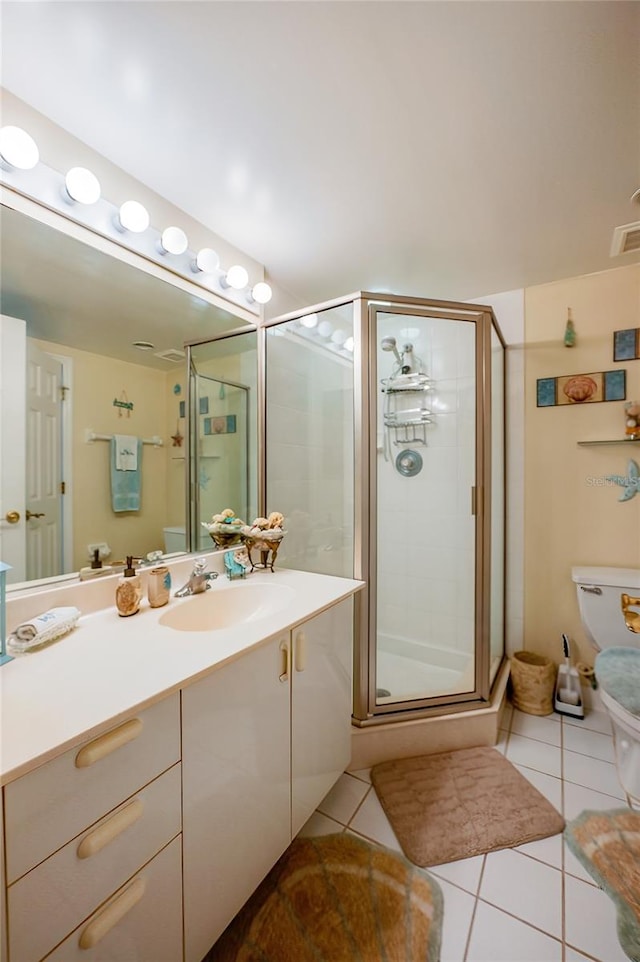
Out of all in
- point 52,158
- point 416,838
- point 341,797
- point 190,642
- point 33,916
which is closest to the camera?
point 33,916

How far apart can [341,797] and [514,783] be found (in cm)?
69

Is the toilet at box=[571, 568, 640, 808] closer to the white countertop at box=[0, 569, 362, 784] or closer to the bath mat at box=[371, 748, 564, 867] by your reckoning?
the bath mat at box=[371, 748, 564, 867]

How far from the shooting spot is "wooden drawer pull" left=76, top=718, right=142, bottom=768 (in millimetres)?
592

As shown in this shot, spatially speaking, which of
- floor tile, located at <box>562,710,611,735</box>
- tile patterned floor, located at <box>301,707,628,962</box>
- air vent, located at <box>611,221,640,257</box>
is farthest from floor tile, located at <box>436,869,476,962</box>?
air vent, located at <box>611,221,640,257</box>

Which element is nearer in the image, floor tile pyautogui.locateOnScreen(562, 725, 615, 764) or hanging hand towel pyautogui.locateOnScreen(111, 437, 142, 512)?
hanging hand towel pyautogui.locateOnScreen(111, 437, 142, 512)

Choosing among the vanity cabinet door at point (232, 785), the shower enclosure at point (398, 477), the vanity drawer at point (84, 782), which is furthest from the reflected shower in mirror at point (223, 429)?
the vanity drawer at point (84, 782)

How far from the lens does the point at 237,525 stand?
1.56m

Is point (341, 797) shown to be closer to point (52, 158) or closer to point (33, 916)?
point (33, 916)

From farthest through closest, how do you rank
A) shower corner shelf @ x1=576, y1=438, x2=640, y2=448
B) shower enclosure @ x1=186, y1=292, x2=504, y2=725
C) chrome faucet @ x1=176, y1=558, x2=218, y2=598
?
shower corner shelf @ x1=576, y1=438, x2=640, y2=448 → shower enclosure @ x1=186, y1=292, x2=504, y2=725 → chrome faucet @ x1=176, y1=558, x2=218, y2=598

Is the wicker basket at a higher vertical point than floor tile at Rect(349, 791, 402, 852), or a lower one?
higher

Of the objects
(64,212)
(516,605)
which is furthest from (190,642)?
(516,605)

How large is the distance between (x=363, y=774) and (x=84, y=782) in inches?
52.2

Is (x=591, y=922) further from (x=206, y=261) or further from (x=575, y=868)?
(x=206, y=261)

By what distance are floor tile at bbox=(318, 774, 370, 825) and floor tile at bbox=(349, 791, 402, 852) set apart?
0.09 ft
